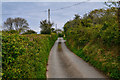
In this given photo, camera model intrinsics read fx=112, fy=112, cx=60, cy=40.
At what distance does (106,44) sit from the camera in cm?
1155

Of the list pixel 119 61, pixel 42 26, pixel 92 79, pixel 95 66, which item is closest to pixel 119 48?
pixel 119 61

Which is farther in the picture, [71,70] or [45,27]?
[45,27]

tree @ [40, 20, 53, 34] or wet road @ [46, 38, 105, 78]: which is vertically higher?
tree @ [40, 20, 53, 34]

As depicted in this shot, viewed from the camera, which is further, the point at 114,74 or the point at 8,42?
the point at 114,74

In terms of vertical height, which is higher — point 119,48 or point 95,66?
point 119,48

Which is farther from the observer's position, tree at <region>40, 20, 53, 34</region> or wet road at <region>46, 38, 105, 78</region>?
tree at <region>40, 20, 53, 34</region>

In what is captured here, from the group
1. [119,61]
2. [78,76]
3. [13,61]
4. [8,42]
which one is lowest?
[78,76]

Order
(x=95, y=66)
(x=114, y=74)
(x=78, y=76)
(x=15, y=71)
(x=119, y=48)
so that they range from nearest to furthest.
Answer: (x=15, y=71) < (x=114, y=74) < (x=78, y=76) < (x=119, y=48) < (x=95, y=66)

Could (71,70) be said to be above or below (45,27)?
below

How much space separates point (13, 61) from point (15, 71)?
0.97 ft

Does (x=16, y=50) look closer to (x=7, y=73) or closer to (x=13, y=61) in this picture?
(x=13, y=61)

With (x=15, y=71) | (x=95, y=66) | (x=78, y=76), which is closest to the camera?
(x=15, y=71)

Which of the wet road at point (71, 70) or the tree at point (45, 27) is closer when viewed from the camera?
the wet road at point (71, 70)

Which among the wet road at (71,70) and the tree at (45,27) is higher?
the tree at (45,27)
